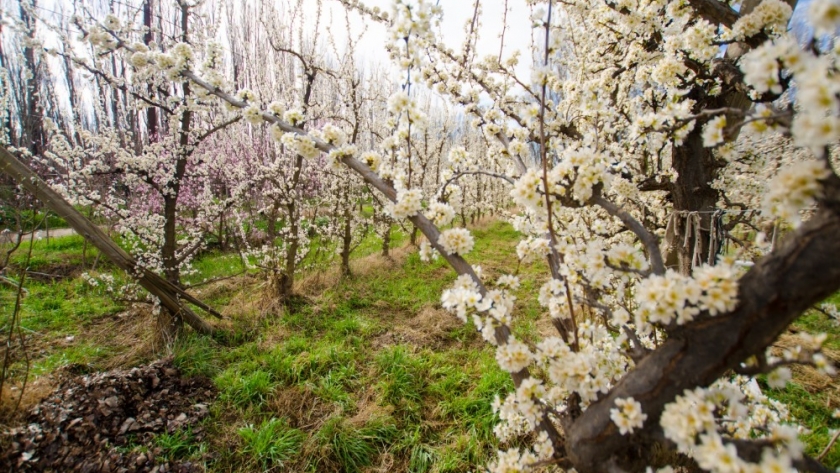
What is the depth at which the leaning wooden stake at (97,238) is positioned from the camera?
3037 millimetres

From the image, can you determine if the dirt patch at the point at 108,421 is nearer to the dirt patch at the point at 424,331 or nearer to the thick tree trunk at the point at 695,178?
the dirt patch at the point at 424,331

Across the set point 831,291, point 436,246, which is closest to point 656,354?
point 831,291

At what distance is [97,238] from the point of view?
11.4ft

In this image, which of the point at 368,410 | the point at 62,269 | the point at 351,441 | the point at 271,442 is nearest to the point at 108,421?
the point at 271,442

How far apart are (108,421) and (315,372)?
167 centimetres

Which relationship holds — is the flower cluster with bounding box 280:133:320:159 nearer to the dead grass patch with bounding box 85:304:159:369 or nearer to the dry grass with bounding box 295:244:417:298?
the dead grass patch with bounding box 85:304:159:369

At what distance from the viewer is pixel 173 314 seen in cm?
405

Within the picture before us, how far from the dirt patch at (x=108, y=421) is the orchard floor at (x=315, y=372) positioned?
0.25 feet

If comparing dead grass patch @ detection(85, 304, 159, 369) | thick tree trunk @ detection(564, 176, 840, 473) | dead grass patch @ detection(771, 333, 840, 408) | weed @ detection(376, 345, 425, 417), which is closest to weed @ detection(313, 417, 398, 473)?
weed @ detection(376, 345, 425, 417)

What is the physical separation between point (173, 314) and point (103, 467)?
6.08 feet

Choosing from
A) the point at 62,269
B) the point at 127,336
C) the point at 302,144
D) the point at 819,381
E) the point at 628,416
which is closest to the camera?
the point at 628,416

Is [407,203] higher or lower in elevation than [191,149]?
lower

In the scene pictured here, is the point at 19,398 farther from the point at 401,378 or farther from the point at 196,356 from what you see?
the point at 401,378

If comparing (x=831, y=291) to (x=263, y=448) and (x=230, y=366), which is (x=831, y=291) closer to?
(x=263, y=448)
